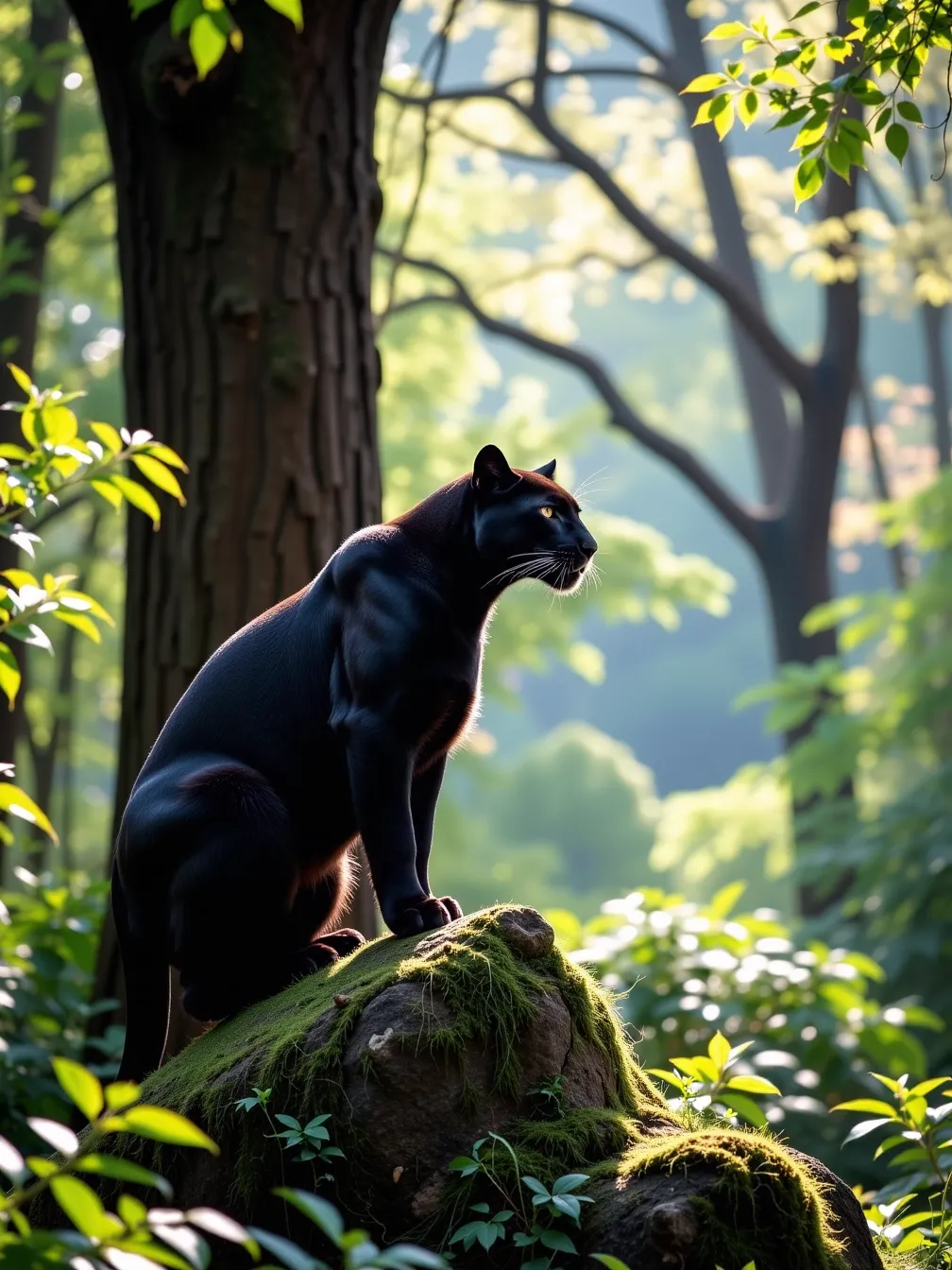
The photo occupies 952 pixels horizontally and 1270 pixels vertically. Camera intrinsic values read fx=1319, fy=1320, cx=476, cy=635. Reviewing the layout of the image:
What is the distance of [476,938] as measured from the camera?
2613 mm

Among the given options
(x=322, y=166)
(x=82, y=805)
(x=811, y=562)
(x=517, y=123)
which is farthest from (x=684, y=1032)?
(x=82, y=805)

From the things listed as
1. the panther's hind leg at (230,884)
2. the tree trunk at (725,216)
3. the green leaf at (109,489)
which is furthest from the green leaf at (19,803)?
the tree trunk at (725,216)

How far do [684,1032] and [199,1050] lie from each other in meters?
3.19

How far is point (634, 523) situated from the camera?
16375mm

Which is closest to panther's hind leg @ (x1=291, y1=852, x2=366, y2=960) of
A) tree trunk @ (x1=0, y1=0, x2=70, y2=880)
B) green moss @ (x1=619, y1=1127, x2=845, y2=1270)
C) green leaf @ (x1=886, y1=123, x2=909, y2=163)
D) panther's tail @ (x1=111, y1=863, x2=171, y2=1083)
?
panther's tail @ (x1=111, y1=863, x2=171, y2=1083)

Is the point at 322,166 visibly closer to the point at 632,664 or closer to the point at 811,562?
the point at 811,562

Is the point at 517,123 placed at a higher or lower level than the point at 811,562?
higher

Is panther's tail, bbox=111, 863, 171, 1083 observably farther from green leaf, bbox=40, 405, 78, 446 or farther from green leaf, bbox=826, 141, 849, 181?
green leaf, bbox=826, 141, 849, 181

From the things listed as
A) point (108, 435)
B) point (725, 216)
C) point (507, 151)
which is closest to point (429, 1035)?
point (108, 435)

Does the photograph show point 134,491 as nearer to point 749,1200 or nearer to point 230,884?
point 230,884

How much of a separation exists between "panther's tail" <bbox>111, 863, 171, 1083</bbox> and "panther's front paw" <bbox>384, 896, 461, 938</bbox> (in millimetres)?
610

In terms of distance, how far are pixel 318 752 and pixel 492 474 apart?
29.0 inches

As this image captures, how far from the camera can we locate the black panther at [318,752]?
280 cm

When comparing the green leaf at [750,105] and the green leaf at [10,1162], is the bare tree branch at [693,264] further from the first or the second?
the green leaf at [10,1162]
